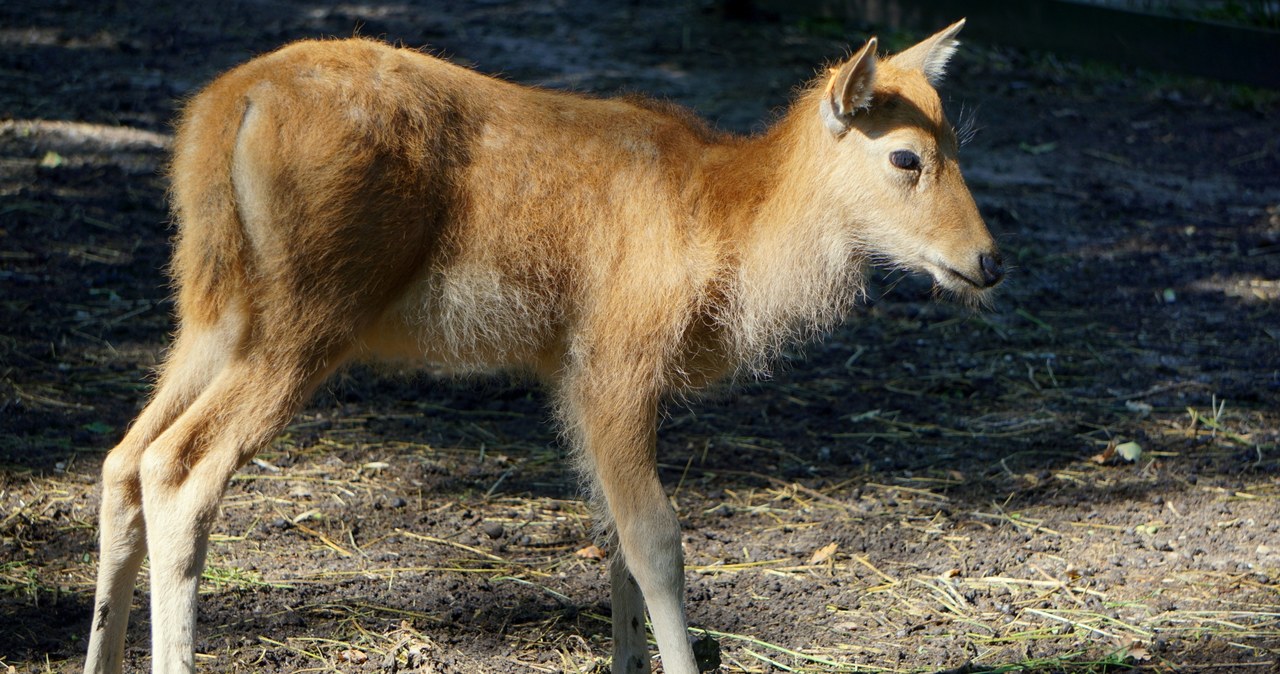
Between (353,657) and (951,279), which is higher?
(951,279)

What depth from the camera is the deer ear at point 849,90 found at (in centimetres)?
384

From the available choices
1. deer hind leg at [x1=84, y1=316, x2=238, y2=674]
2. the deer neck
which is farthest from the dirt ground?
the deer neck

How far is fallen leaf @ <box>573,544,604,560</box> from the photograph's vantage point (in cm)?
511

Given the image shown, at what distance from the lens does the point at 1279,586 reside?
4.80m

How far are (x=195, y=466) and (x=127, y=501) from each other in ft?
0.98

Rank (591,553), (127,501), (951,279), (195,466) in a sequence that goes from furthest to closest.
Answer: (591,553) → (951,279) → (127,501) → (195,466)

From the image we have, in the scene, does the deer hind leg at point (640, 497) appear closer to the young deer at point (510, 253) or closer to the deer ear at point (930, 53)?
the young deer at point (510, 253)

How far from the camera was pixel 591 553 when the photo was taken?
5.12 meters

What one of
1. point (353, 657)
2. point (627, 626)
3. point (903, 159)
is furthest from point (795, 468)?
point (353, 657)

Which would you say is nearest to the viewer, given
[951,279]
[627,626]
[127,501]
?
[127,501]

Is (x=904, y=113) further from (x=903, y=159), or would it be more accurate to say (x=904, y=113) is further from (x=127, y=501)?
(x=127, y=501)

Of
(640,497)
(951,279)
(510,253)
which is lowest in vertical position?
(640,497)

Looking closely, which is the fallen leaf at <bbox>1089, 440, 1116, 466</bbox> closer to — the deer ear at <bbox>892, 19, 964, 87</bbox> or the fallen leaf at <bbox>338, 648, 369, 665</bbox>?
the deer ear at <bbox>892, 19, 964, 87</bbox>

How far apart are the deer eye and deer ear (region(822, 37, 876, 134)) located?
0.57 feet
